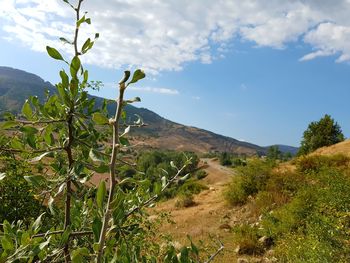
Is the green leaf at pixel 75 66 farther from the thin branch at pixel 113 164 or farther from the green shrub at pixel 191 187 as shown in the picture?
the green shrub at pixel 191 187

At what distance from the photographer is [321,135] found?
29.1 meters

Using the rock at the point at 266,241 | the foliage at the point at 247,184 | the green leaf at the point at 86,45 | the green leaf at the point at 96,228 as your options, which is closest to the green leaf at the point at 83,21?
the green leaf at the point at 86,45

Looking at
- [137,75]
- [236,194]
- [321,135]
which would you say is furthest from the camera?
[321,135]

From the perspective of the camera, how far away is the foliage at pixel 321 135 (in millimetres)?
28703

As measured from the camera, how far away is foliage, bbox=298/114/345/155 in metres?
28.7

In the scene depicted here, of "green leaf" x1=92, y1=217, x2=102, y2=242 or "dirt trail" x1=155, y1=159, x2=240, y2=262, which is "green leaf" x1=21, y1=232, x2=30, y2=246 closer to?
"green leaf" x1=92, y1=217, x2=102, y2=242

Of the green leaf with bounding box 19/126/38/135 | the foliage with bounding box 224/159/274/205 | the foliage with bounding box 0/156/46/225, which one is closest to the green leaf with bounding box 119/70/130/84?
the green leaf with bounding box 19/126/38/135

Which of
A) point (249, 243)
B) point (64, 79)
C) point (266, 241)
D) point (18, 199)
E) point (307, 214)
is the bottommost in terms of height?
point (249, 243)

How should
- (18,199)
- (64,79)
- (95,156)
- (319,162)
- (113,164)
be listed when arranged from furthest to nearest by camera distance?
(319,162) < (18,199) < (64,79) < (95,156) < (113,164)

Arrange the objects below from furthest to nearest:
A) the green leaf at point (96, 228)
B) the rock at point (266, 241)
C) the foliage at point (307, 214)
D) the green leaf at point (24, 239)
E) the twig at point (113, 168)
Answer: the rock at point (266, 241) < the foliage at point (307, 214) < the green leaf at point (24, 239) < the green leaf at point (96, 228) < the twig at point (113, 168)

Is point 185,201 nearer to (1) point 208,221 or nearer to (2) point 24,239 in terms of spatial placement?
(1) point 208,221

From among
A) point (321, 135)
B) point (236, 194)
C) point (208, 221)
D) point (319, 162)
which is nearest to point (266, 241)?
point (208, 221)

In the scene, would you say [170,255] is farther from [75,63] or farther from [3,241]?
[75,63]

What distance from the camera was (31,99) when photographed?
1536mm
